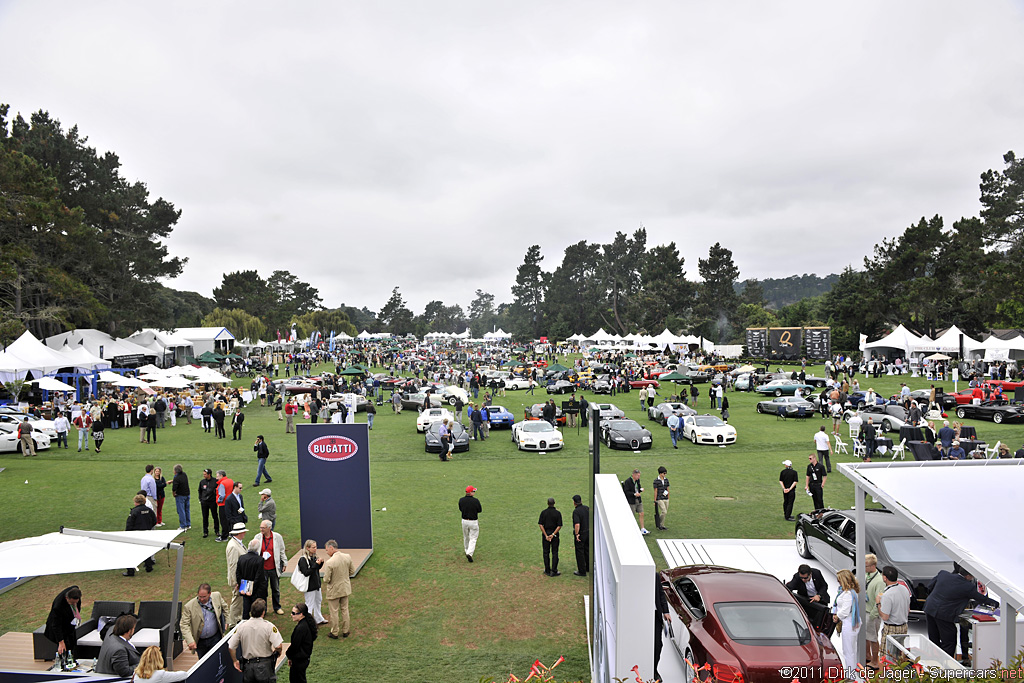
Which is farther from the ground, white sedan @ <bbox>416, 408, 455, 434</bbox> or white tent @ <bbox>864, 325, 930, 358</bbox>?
white tent @ <bbox>864, 325, 930, 358</bbox>

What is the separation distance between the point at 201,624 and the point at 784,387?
33.6 metres

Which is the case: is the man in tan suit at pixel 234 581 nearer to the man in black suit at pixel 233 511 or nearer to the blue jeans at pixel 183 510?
the man in black suit at pixel 233 511

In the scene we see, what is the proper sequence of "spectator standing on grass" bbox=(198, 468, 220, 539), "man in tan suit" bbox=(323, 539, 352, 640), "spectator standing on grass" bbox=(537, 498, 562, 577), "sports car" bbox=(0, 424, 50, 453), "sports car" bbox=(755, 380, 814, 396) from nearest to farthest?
"man in tan suit" bbox=(323, 539, 352, 640) < "spectator standing on grass" bbox=(537, 498, 562, 577) < "spectator standing on grass" bbox=(198, 468, 220, 539) < "sports car" bbox=(0, 424, 50, 453) < "sports car" bbox=(755, 380, 814, 396)

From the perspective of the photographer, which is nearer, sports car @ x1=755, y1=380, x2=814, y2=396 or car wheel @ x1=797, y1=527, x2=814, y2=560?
car wheel @ x1=797, y1=527, x2=814, y2=560

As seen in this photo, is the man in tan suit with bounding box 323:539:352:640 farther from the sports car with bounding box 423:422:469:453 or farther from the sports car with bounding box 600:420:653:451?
the sports car with bounding box 600:420:653:451

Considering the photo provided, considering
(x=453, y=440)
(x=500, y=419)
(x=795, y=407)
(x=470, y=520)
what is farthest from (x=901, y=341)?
(x=470, y=520)

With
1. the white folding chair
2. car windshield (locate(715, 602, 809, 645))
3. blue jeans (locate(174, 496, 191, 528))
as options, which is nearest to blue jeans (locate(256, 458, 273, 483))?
blue jeans (locate(174, 496, 191, 528))

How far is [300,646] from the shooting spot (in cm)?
613

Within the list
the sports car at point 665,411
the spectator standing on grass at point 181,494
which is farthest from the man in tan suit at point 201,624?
the sports car at point 665,411

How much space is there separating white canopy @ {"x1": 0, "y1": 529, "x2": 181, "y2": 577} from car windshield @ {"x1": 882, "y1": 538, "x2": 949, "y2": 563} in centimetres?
958

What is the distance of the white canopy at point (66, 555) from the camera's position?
231 inches

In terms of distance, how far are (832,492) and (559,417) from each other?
13262mm

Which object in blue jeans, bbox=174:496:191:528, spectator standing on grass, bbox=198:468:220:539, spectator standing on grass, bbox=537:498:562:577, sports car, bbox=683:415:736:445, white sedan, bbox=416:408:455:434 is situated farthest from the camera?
white sedan, bbox=416:408:455:434

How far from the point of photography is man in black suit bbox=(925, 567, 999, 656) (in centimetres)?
665
